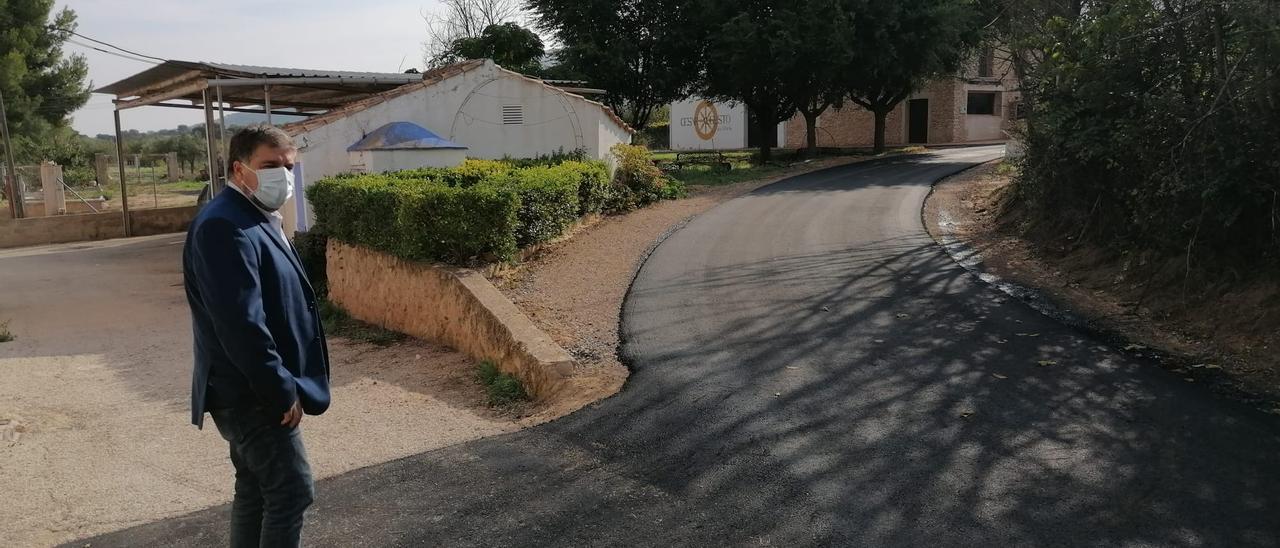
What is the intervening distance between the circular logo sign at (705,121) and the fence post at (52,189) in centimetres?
3075

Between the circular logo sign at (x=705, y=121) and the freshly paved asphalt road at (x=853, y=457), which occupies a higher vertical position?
the circular logo sign at (x=705, y=121)

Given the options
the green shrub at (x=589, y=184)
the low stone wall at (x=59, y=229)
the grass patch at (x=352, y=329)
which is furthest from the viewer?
the low stone wall at (x=59, y=229)

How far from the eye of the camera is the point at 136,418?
6875 mm

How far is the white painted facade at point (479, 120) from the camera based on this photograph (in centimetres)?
1401

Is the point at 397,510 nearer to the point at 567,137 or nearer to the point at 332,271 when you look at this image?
the point at 332,271

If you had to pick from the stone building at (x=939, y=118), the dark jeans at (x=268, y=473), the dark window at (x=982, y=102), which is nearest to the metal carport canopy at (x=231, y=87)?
the dark jeans at (x=268, y=473)

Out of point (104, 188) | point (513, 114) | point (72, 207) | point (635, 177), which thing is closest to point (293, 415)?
point (513, 114)

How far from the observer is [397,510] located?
4.07 metres

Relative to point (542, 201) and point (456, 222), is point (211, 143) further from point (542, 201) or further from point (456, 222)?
point (456, 222)

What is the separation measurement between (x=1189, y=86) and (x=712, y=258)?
17.3 ft

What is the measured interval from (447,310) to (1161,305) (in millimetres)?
6429

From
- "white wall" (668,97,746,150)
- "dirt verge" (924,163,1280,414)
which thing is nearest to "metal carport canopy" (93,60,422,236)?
"dirt verge" (924,163,1280,414)

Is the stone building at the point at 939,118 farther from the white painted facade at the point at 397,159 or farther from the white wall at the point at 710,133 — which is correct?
the white painted facade at the point at 397,159

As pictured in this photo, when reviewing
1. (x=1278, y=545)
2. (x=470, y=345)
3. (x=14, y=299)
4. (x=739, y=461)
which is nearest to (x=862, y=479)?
(x=739, y=461)
